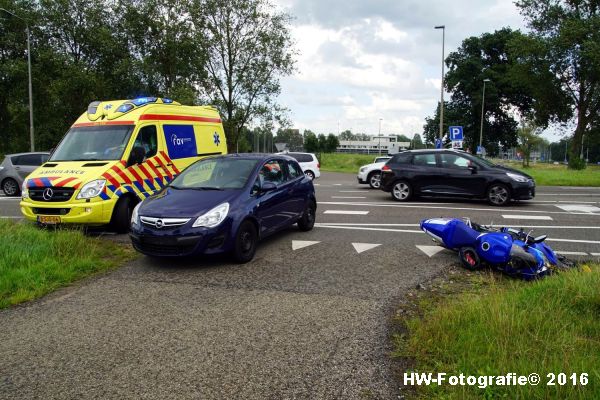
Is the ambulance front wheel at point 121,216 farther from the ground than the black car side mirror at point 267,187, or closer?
closer

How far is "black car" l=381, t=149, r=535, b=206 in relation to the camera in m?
13.1

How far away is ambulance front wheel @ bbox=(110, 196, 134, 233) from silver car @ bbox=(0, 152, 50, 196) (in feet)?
33.6

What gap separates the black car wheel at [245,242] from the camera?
6.43m

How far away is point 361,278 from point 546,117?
42.9 metres

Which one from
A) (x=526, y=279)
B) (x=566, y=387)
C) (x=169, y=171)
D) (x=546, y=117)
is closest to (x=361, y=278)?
(x=526, y=279)

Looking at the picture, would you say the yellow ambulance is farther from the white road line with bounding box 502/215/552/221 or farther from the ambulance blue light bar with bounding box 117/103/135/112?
the white road line with bounding box 502/215/552/221

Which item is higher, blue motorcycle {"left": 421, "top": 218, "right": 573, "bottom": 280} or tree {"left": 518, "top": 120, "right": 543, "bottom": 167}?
tree {"left": 518, "top": 120, "right": 543, "bottom": 167}

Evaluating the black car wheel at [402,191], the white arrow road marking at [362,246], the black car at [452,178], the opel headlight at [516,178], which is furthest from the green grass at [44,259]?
the opel headlight at [516,178]

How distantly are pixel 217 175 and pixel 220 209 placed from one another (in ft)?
4.19

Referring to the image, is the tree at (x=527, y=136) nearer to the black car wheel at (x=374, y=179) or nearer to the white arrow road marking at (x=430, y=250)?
the black car wheel at (x=374, y=179)

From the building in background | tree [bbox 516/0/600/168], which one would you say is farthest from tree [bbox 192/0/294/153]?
the building in background

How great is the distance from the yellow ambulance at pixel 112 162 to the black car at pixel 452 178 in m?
6.41

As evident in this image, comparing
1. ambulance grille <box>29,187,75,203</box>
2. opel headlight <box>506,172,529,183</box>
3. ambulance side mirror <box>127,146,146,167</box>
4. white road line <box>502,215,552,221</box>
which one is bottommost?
white road line <box>502,215,552,221</box>

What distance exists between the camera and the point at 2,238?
6715 mm
